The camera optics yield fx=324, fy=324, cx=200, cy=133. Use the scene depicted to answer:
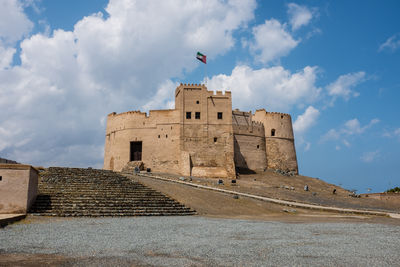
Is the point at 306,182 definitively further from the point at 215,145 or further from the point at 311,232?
the point at 311,232

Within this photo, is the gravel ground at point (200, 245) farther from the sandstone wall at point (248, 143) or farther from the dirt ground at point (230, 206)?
the sandstone wall at point (248, 143)

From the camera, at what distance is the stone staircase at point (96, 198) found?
1402 centimetres

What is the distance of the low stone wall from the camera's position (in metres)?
12.8

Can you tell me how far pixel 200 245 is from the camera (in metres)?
7.44

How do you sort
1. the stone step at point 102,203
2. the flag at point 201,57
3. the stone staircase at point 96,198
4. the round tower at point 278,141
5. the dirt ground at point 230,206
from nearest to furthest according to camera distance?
the stone staircase at point 96,198 → the stone step at point 102,203 → the dirt ground at point 230,206 → the flag at point 201,57 → the round tower at point 278,141

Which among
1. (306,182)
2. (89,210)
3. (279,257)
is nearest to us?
(279,257)

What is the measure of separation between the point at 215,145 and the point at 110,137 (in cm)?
1257

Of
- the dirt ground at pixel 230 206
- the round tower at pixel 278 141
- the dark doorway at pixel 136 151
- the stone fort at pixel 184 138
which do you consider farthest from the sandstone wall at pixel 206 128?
the dirt ground at pixel 230 206

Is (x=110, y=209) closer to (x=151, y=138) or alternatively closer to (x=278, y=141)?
(x=151, y=138)

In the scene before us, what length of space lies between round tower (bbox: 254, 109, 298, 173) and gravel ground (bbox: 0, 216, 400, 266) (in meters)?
30.8

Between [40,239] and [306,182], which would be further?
[306,182]

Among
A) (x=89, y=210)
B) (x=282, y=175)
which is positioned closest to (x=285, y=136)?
(x=282, y=175)

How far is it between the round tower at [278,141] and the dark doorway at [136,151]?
51.7 feet

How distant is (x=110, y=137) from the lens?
3819cm
